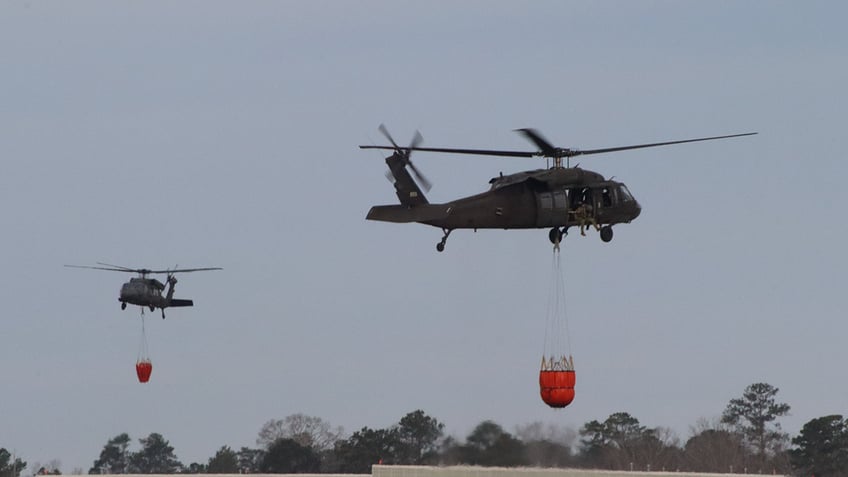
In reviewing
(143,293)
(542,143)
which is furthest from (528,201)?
(143,293)

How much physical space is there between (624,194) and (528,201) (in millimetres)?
5225

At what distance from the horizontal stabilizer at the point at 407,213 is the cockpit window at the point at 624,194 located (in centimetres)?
850

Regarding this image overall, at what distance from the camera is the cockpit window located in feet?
249

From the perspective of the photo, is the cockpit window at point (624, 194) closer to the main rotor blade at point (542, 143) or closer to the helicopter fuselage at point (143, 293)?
the main rotor blade at point (542, 143)

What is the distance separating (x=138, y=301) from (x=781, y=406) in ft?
276

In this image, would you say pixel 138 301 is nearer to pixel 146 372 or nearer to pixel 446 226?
pixel 146 372

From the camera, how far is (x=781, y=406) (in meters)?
173

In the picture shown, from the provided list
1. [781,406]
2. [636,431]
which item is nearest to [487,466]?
[636,431]

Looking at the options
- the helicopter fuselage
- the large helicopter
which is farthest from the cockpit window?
the helicopter fuselage

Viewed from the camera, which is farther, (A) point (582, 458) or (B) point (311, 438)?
(B) point (311, 438)

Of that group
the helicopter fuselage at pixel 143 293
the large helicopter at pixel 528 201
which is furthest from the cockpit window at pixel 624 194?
the helicopter fuselage at pixel 143 293

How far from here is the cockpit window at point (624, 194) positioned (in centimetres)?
7594

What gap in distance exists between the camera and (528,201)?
239 feet

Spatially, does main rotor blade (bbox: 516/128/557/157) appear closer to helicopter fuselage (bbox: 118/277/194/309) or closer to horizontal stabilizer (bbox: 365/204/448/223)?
horizontal stabilizer (bbox: 365/204/448/223)
